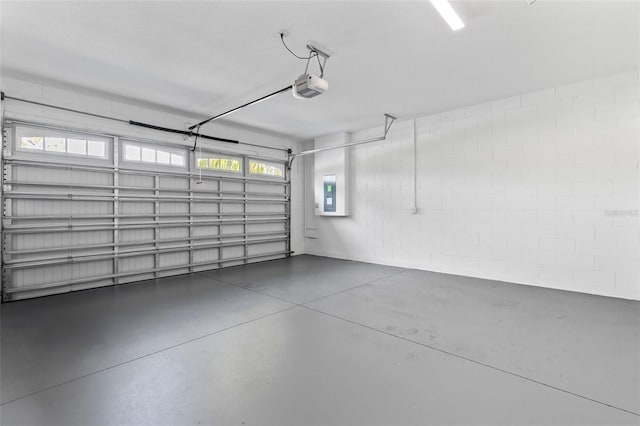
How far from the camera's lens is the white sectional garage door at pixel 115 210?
4289 mm

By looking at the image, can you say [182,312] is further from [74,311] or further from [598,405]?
[598,405]

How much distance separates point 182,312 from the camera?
370 cm

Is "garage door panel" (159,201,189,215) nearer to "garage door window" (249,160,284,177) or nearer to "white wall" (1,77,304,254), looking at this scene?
"white wall" (1,77,304,254)

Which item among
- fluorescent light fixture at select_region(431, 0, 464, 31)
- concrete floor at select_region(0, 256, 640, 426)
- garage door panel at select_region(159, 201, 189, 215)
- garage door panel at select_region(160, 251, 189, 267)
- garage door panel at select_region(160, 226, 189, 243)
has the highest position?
fluorescent light fixture at select_region(431, 0, 464, 31)

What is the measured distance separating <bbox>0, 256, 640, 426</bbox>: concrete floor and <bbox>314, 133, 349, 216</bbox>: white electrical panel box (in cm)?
327

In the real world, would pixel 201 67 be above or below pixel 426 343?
above

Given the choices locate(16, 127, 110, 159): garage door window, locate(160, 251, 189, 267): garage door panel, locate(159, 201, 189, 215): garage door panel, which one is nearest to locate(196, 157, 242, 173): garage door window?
locate(159, 201, 189, 215): garage door panel

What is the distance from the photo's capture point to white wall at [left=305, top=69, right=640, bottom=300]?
4.22 metres

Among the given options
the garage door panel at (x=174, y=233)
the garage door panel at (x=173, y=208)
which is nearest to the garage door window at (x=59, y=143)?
the garage door panel at (x=173, y=208)

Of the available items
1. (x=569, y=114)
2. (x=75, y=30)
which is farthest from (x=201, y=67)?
(x=569, y=114)

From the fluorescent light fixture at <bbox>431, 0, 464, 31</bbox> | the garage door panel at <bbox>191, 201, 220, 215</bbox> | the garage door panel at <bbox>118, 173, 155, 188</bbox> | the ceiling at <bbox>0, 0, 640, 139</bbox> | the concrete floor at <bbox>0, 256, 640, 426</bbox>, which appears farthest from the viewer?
the garage door panel at <bbox>191, 201, 220, 215</bbox>

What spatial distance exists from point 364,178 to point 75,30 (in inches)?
215

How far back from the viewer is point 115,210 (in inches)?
199

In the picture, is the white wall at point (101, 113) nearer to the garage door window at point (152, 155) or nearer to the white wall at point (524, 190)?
the garage door window at point (152, 155)
